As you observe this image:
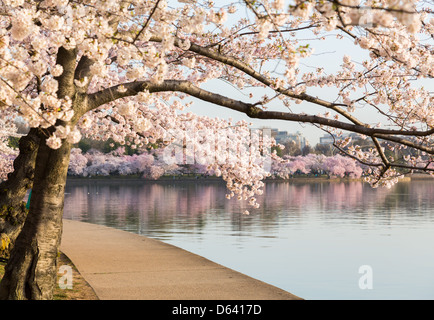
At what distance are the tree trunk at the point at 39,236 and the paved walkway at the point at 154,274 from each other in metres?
1.31

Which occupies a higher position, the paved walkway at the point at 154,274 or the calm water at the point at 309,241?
the paved walkway at the point at 154,274

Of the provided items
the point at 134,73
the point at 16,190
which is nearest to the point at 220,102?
the point at 134,73

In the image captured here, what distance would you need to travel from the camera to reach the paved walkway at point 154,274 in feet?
27.5

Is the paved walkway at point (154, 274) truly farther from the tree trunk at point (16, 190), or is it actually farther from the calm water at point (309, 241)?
the calm water at point (309, 241)

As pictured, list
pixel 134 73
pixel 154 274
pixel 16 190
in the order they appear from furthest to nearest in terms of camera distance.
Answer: pixel 16 190 < pixel 154 274 < pixel 134 73

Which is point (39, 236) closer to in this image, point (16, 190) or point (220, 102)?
point (220, 102)

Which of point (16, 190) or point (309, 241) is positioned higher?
point (16, 190)

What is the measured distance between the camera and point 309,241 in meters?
19.5

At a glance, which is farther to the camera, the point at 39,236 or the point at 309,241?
the point at 309,241

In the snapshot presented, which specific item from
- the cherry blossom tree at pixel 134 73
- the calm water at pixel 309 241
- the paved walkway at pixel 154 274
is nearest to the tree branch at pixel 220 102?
the cherry blossom tree at pixel 134 73

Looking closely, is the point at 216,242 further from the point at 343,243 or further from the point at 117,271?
the point at 117,271

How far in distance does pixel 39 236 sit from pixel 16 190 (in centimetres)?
395

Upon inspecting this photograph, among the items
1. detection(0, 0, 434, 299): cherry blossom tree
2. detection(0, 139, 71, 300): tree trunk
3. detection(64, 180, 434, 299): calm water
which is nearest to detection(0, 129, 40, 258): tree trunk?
detection(0, 0, 434, 299): cherry blossom tree
